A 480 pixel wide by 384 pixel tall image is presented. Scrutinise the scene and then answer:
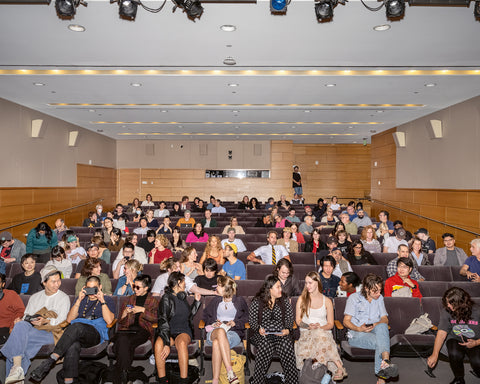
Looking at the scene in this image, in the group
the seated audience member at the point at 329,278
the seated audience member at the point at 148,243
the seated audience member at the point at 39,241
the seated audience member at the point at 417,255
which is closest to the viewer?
the seated audience member at the point at 329,278

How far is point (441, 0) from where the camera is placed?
409 centimetres

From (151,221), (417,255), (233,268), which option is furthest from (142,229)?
(417,255)

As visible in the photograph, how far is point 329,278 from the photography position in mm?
5543

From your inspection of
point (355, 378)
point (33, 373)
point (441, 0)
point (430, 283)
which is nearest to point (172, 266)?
point (33, 373)

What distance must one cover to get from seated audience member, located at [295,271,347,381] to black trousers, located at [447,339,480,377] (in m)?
1.15

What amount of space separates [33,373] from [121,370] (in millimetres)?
850

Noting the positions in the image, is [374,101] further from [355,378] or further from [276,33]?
[355,378]

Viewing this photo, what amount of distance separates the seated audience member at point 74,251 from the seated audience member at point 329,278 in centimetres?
420

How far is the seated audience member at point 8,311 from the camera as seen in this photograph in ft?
14.6

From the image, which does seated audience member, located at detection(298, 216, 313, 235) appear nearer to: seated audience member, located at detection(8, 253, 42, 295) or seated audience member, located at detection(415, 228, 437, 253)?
seated audience member, located at detection(415, 228, 437, 253)

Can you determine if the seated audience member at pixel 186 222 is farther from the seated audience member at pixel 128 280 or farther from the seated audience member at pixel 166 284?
the seated audience member at pixel 128 280

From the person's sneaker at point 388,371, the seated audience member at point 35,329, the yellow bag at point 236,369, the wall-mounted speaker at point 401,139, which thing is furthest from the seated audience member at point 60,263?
the wall-mounted speaker at point 401,139

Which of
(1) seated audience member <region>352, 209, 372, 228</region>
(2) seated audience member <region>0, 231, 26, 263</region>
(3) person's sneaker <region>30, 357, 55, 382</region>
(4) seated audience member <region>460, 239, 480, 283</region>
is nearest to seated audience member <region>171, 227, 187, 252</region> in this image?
(2) seated audience member <region>0, 231, 26, 263</region>

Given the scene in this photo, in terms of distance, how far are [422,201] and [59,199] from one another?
11224mm
